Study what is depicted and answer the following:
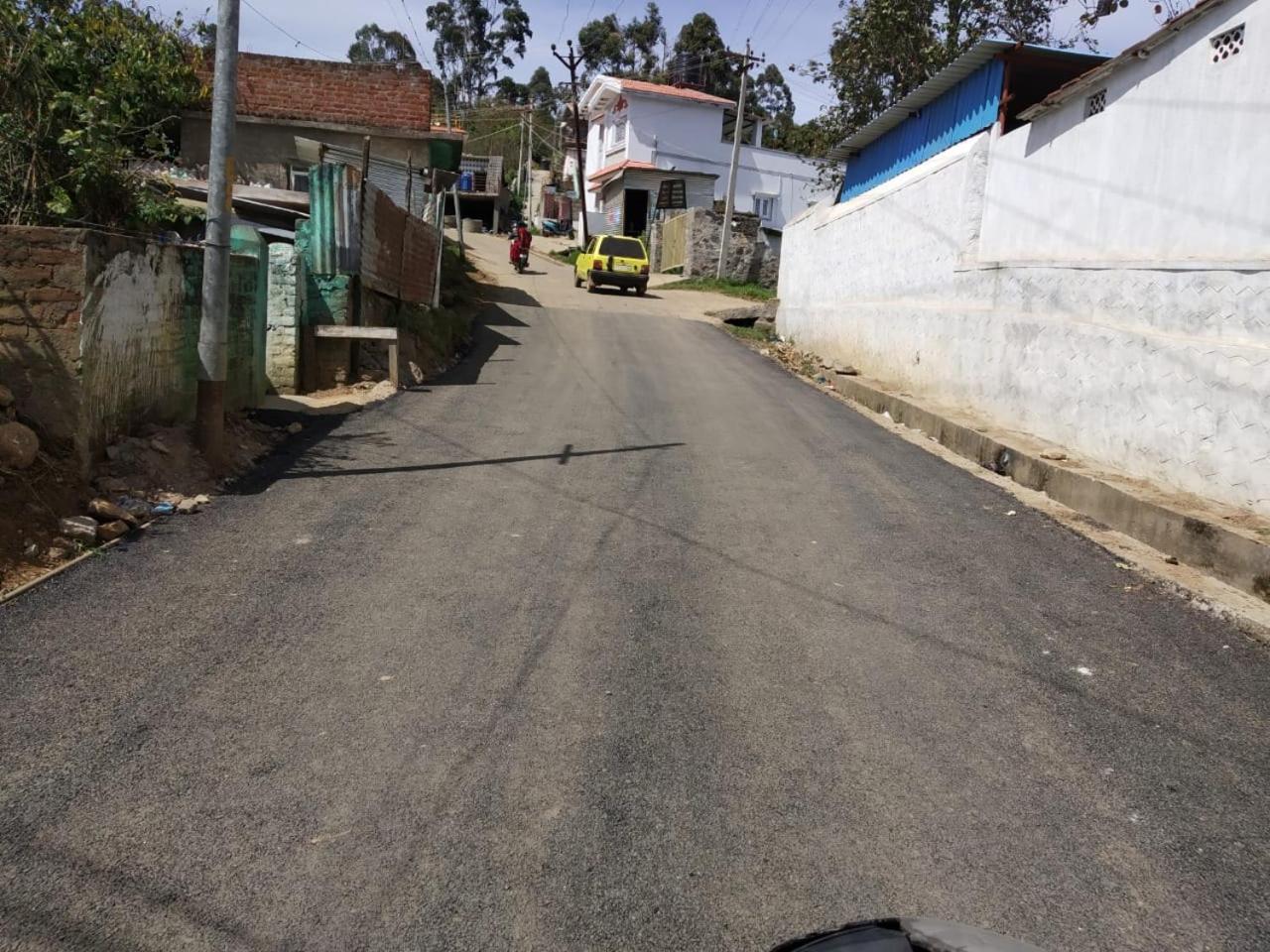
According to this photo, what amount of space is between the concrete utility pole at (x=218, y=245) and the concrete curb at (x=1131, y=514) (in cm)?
733

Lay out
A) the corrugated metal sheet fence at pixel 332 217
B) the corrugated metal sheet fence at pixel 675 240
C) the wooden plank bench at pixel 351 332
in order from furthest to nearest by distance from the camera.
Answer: the corrugated metal sheet fence at pixel 675 240 → the wooden plank bench at pixel 351 332 → the corrugated metal sheet fence at pixel 332 217

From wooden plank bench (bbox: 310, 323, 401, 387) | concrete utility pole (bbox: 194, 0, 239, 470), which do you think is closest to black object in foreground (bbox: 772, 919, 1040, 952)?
concrete utility pole (bbox: 194, 0, 239, 470)

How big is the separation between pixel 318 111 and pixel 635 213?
24760mm

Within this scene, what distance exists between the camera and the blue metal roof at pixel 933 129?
50.0 feet

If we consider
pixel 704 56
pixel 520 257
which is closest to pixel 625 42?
pixel 704 56

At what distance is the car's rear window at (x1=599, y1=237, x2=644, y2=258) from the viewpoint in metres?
31.0

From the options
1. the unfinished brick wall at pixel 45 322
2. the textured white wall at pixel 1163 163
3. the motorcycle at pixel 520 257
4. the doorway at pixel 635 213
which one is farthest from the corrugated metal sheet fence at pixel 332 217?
the doorway at pixel 635 213

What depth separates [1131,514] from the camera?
794 centimetres

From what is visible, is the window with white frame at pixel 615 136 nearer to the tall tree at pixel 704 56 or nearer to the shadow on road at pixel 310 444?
the tall tree at pixel 704 56

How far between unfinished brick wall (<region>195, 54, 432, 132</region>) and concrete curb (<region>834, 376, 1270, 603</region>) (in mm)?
14937

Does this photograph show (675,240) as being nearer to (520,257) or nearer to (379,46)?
(520,257)

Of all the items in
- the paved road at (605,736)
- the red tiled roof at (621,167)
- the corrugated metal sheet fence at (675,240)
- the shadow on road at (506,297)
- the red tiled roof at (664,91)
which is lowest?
the paved road at (605,736)

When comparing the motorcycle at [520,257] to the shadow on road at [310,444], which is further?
the motorcycle at [520,257]

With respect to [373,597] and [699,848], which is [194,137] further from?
[699,848]
